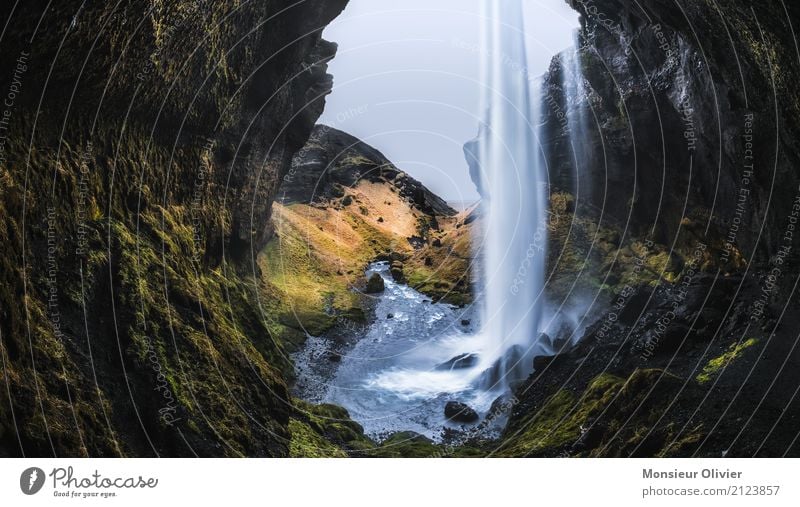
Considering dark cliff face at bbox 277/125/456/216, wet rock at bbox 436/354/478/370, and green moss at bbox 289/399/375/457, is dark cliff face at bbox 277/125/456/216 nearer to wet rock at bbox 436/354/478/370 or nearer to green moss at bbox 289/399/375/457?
wet rock at bbox 436/354/478/370

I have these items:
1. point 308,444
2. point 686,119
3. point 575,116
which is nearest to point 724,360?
point 308,444

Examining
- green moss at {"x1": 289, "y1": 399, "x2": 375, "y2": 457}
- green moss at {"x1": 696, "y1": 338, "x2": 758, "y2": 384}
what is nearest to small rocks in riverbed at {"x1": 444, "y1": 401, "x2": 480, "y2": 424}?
green moss at {"x1": 289, "y1": 399, "x2": 375, "y2": 457}

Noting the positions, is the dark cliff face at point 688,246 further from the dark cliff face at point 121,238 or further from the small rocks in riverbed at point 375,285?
the small rocks in riverbed at point 375,285

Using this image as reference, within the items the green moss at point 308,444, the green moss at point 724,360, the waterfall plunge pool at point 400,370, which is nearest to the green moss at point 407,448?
the waterfall plunge pool at point 400,370

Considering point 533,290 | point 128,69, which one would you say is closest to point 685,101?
point 533,290

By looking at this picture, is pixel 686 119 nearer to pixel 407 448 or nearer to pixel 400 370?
pixel 400 370

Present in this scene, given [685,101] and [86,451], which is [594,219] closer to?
[685,101]
